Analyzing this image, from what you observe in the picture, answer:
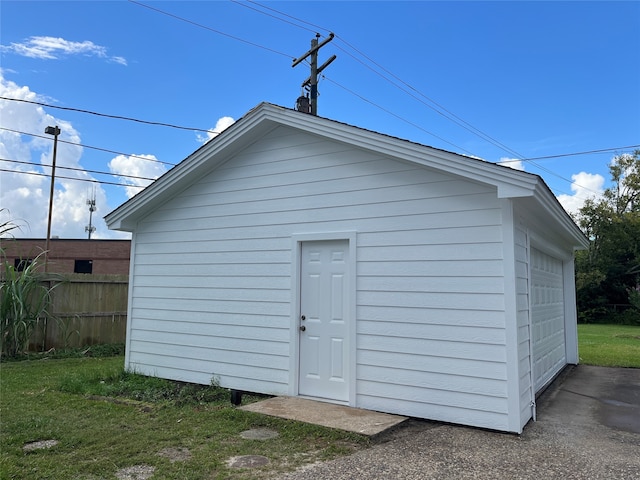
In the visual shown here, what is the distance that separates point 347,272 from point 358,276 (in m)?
0.20

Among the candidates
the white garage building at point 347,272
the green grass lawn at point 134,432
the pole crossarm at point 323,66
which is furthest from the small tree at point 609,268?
the green grass lawn at point 134,432

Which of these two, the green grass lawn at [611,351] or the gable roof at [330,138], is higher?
the gable roof at [330,138]

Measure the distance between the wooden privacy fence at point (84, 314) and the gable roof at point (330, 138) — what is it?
151 inches

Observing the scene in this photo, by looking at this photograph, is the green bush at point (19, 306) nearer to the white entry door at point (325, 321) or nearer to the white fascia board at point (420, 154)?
the white entry door at point (325, 321)

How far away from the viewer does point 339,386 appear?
18.5 feet

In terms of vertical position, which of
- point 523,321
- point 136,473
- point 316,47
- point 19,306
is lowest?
point 136,473

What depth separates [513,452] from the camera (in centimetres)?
405

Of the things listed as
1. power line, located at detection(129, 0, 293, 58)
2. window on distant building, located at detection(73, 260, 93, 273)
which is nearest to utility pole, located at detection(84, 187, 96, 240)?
window on distant building, located at detection(73, 260, 93, 273)

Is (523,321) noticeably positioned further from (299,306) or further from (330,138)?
(330,138)

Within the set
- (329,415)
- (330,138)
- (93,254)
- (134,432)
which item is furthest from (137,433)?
(93,254)

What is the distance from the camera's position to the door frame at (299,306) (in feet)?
18.1

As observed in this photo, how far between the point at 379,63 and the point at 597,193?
20.7 metres

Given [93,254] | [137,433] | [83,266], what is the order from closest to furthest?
[137,433], [93,254], [83,266]

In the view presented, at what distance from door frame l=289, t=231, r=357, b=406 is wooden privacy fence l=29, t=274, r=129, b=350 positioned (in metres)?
6.98
